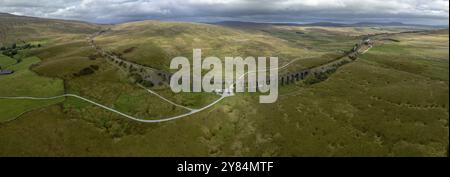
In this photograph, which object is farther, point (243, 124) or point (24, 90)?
point (24, 90)

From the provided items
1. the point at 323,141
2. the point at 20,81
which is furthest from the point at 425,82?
the point at 20,81

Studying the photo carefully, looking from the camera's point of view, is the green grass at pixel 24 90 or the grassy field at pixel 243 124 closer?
the grassy field at pixel 243 124

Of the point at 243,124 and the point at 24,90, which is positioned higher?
the point at 24,90

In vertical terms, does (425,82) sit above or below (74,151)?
above

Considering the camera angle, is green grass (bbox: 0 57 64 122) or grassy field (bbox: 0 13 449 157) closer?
grassy field (bbox: 0 13 449 157)

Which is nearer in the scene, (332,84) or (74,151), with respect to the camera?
(74,151)
